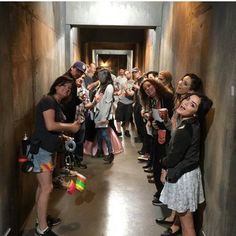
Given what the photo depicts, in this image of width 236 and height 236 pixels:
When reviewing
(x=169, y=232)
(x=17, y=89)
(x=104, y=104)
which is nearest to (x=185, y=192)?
(x=169, y=232)

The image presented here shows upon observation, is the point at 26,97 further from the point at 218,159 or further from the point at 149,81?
the point at 218,159

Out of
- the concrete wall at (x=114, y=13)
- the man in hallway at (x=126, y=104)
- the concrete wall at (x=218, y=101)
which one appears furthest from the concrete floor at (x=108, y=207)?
the concrete wall at (x=114, y=13)

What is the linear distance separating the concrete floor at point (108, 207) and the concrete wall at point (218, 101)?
84 centimetres

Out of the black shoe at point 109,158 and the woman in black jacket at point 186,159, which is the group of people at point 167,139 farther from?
the black shoe at point 109,158

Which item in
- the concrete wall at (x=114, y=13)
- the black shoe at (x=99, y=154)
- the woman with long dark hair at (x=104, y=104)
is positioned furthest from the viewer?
the concrete wall at (x=114, y=13)

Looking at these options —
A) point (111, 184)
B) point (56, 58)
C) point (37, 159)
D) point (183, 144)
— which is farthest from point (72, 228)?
point (56, 58)

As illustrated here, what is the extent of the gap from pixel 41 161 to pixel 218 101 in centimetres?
166

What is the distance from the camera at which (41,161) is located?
2.72 m

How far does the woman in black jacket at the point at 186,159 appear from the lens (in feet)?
7.89

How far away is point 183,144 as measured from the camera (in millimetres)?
2375

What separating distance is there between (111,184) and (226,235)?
7.52 feet

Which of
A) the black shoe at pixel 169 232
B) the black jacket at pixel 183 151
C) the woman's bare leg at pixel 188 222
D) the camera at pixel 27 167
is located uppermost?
the black jacket at pixel 183 151

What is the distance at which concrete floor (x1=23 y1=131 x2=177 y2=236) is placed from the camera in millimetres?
3068

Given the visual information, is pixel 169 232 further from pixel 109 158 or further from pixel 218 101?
pixel 109 158
